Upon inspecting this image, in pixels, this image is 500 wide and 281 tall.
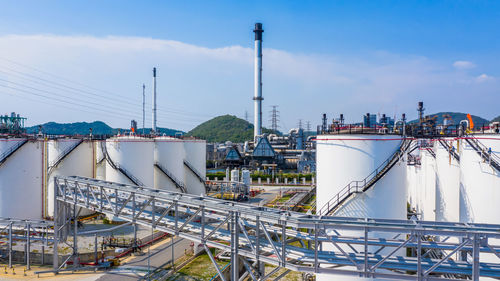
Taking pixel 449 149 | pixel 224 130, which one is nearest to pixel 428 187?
pixel 449 149

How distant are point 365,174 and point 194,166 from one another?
22852 millimetres

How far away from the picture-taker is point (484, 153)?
1148cm

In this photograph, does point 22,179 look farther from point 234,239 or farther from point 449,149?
point 449,149

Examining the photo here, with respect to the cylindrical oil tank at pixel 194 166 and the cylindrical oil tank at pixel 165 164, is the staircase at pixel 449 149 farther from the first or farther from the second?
the cylindrical oil tank at pixel 194 166

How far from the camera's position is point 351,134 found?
1338 centimetres

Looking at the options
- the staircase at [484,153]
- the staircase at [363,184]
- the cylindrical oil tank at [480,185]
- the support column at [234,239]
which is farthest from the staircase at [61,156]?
the staircase at [484,153]

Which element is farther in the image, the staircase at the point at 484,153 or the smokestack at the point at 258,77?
the smokestack at the point at 258,77

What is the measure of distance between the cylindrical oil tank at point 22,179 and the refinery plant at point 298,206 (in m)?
0.07

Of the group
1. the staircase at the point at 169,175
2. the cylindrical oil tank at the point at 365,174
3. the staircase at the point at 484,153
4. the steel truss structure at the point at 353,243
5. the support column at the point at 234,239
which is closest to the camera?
the steel truss structure at the point at 353,243

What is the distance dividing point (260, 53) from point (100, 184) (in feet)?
158

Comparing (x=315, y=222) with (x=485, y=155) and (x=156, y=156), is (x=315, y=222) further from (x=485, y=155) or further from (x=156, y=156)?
(x=156, y=156)

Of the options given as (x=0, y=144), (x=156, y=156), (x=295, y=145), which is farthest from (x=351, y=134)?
(x=295, y=145)

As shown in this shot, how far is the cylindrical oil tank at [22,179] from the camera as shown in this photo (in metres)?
23.3

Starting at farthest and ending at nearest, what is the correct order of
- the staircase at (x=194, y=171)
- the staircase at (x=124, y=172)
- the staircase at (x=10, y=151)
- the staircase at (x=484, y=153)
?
the staircase at (x=194, y=171) → the staircase at (x=124, y=172) → the staircase at (x=10, y=151) → the staircase at (x=484, y=153)
